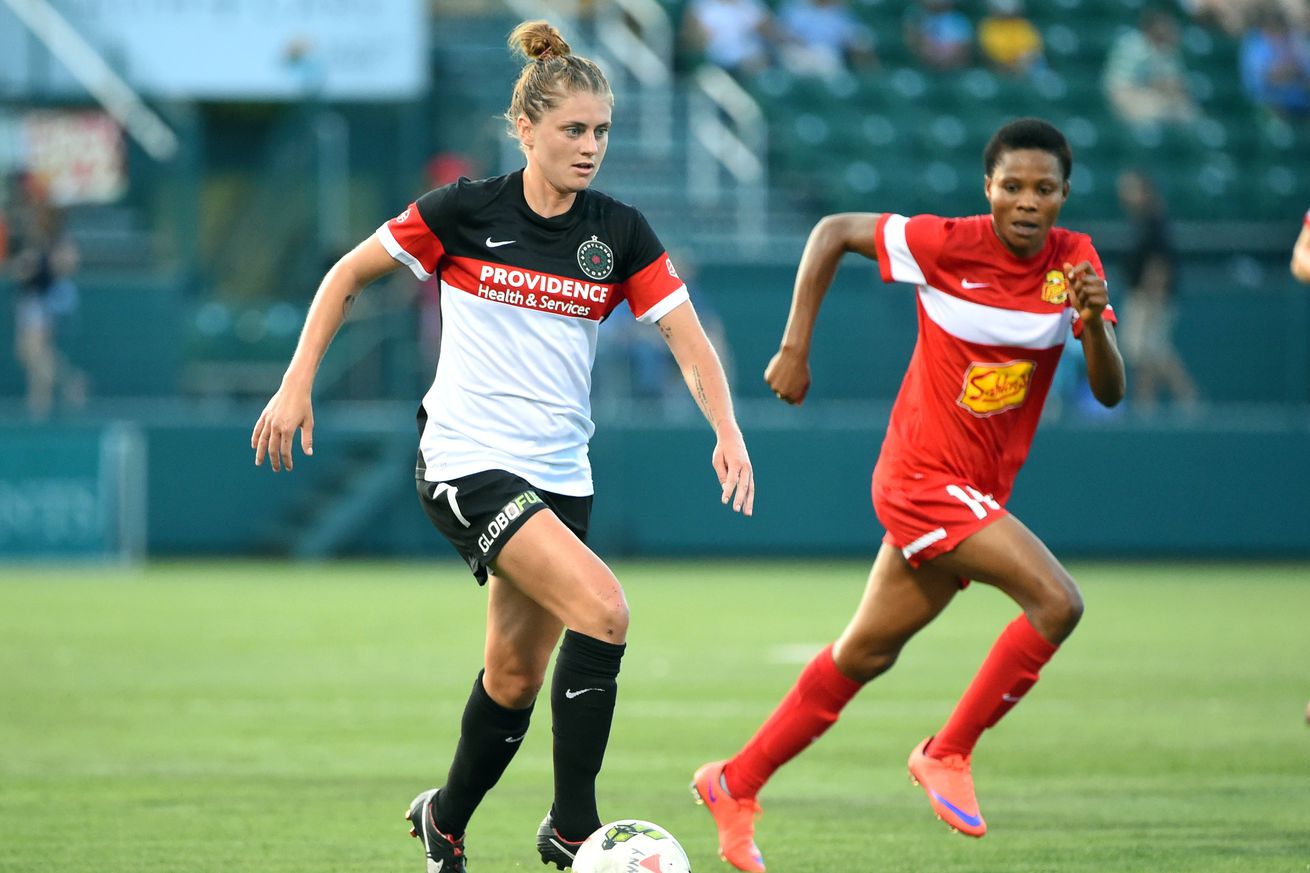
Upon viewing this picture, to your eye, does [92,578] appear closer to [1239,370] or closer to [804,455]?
[804,455]

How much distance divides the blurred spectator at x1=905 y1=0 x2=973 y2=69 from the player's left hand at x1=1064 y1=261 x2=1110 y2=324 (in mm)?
19334

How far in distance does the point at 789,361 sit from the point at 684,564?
14232 mm

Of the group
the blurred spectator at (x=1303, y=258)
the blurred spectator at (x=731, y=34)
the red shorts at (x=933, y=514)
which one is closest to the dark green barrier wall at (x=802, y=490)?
the blurred spectator at (x=731, y=34)

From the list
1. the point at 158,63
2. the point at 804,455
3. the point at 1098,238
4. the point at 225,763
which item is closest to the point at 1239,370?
the point at 1098,238

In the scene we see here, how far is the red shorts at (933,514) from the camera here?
6.49 m

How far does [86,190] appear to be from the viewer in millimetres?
23359

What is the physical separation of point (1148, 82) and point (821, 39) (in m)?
4.11

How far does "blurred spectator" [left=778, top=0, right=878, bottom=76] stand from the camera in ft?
80.3

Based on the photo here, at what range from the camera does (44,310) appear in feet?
68.0

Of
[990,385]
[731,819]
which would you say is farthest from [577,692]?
[990,385]

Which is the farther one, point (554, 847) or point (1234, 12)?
point (1234, 12)

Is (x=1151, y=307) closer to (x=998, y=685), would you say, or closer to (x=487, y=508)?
(x=998, y=685)

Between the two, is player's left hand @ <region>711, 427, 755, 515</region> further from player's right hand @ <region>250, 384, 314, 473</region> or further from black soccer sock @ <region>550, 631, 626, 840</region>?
player's right hand @ <region>250, 384, 314, 473</region>

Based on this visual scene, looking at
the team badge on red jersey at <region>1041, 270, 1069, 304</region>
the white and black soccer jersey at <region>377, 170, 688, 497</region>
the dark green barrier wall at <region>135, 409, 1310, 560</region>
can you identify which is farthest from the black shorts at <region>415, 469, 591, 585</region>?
the dark green barrier wall at <region>135, 409, 1310, 560</region>
